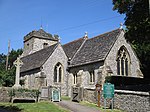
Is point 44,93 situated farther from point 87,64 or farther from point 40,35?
point 40,35

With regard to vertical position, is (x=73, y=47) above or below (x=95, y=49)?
above

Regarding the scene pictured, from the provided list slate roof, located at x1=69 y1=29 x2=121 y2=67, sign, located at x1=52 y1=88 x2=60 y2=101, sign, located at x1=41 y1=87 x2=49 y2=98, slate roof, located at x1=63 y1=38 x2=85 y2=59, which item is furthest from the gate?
slate roof, located at x1=63 y1=38 x2=85 y2=59

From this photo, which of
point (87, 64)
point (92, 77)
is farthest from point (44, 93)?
point (87, 64)

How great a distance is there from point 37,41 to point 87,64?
26096 mm

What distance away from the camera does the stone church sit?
1113 inches

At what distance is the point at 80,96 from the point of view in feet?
75.7

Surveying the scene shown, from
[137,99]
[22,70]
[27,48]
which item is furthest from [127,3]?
[27,48]

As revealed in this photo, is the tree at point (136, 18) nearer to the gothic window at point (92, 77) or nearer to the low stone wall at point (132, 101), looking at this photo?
the low stone wall at point (132, 101)

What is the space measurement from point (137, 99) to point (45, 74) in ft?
55.5

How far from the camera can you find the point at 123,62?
30.1 m

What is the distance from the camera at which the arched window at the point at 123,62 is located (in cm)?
2942

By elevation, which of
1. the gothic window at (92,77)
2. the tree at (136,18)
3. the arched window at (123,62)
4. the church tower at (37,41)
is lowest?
the gothic window at (92,77)

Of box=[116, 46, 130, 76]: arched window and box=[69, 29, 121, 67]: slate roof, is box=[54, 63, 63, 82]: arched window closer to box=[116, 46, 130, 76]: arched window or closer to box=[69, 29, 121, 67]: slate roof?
box=[69, 29, 121, 67]: slate roof

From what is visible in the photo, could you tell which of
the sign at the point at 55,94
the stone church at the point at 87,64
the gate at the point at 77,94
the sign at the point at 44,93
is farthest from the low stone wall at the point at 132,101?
the stone church at the point at 87,64
